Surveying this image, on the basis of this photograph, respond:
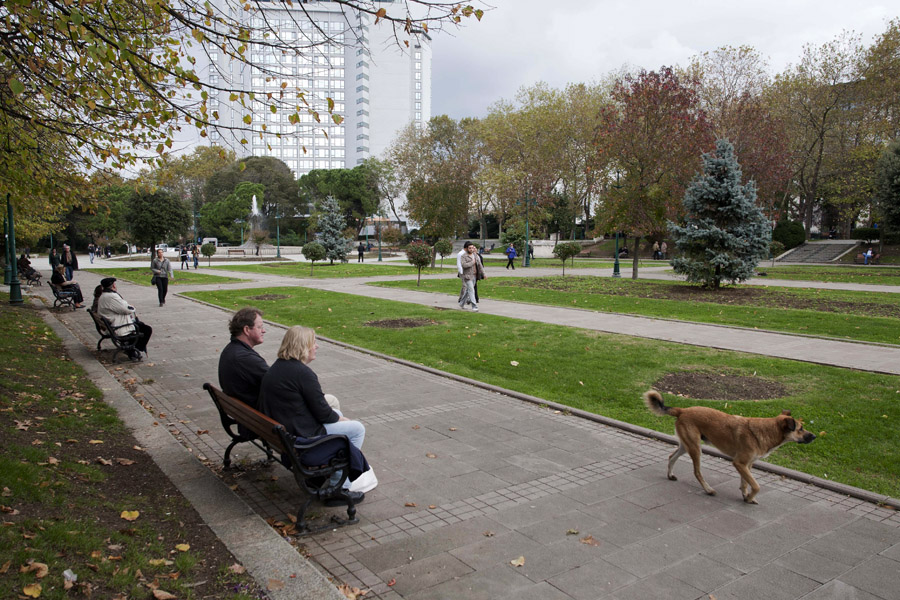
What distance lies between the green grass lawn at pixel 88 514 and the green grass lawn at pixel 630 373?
4.65m

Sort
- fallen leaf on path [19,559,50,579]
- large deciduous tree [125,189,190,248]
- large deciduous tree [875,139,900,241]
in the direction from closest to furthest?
fallen leaf on path [19,559,50,579]
large deciduous tree [875,139,900,241]
large deciduous tree [125,189,190,248]

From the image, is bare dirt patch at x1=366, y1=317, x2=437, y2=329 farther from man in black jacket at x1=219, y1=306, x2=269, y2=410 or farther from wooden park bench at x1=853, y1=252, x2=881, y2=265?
wooden park bench at x1=853, y1=252, x2=881, y2=265

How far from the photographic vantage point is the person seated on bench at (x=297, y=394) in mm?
4438

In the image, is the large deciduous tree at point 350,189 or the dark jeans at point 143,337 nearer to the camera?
the dark jeans at point 143,337

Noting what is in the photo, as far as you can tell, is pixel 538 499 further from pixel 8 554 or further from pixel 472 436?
pixel 8 554

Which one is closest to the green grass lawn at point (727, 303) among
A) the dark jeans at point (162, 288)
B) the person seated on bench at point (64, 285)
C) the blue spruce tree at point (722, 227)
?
the blue spruce tree at point (722, 227)

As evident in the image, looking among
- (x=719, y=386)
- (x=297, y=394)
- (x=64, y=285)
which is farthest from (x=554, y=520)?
(x=64, y=285)

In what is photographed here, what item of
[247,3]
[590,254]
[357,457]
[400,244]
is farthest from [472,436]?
[400,244]

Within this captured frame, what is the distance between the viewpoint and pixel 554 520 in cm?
445

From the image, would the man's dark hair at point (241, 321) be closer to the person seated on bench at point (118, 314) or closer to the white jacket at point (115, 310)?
the person seated on bench at point (118, 314)

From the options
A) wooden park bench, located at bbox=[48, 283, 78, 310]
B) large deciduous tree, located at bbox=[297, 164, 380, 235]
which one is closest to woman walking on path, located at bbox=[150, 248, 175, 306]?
wooden park bench, located at bbox=[48, 283, 78, 310]

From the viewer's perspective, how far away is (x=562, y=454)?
5820 mm

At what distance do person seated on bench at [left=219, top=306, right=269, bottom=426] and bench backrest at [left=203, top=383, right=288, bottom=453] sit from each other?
102 millimetres

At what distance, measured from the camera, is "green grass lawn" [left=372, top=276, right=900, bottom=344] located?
510 inches
